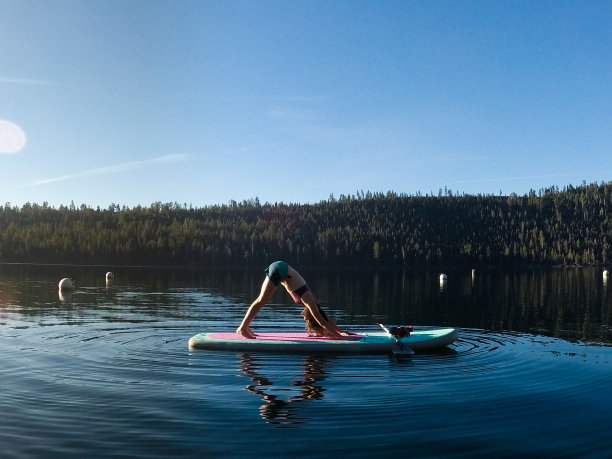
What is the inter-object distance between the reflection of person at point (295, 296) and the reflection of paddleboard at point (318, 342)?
445 mm

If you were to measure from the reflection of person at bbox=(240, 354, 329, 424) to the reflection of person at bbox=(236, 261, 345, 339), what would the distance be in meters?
1.95

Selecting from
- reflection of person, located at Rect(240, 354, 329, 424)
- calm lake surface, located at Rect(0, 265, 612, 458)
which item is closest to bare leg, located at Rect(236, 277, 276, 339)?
calm lake surface, located at Rect(0, 265, 612, 458)

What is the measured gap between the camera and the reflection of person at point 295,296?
74.1ft

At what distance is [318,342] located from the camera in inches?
885

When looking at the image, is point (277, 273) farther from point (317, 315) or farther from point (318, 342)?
point (318, 342)

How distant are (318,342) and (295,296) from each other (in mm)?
1970

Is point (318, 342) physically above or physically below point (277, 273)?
below

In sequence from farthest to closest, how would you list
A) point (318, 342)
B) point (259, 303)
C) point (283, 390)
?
point (259, 303) < point (318, 342) < point (283, 390)

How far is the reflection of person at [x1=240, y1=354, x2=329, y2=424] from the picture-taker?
14.1 metres

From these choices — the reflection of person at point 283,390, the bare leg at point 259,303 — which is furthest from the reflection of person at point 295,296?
the reflection of person at point 283,390

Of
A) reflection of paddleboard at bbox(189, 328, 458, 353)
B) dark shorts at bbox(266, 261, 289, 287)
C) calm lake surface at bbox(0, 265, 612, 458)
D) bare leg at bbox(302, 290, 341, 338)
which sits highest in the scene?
dark shorts at bbox(266, 261, 289, 287)

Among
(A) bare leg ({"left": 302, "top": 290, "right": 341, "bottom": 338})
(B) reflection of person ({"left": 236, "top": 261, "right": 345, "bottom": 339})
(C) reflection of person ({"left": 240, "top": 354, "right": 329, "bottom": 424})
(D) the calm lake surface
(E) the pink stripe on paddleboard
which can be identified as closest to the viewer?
(D) the calm lake surface

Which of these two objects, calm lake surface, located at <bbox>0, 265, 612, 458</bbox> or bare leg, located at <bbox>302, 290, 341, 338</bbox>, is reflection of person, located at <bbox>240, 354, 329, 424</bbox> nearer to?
calm lake surface, located at <bbox>0, 265, 612, 458</bbox>

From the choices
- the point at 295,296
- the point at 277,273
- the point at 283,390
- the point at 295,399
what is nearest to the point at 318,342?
the point at 295,296
